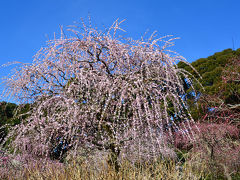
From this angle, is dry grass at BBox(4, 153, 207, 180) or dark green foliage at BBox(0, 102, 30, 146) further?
A: dark green foliage at BBox(0, 102, 30, 146)

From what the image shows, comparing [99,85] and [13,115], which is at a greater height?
[13,115]

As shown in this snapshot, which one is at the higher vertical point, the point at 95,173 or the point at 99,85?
the point at 99,85

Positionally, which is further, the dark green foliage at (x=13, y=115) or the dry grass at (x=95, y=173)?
the dark green foliage at (x=13, y=115)

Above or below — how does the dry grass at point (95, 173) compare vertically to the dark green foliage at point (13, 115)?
below

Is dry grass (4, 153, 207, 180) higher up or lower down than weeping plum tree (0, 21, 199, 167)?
lower down

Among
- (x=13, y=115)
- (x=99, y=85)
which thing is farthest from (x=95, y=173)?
(x=13, y=115)

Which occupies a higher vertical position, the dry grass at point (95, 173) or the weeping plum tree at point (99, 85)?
the weeping plum tree at point (99, 85)

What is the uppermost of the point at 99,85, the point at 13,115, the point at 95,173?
the point at 13,115

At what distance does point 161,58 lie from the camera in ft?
12.8

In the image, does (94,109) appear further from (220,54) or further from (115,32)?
(220,54)

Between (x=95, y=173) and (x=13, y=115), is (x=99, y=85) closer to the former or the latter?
(x=95, y=173)

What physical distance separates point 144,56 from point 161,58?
293 millimetres

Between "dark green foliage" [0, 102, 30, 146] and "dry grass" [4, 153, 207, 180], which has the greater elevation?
"dark green foliage" [0, 102, 30, 146]

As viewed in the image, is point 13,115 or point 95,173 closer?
point 95,173
